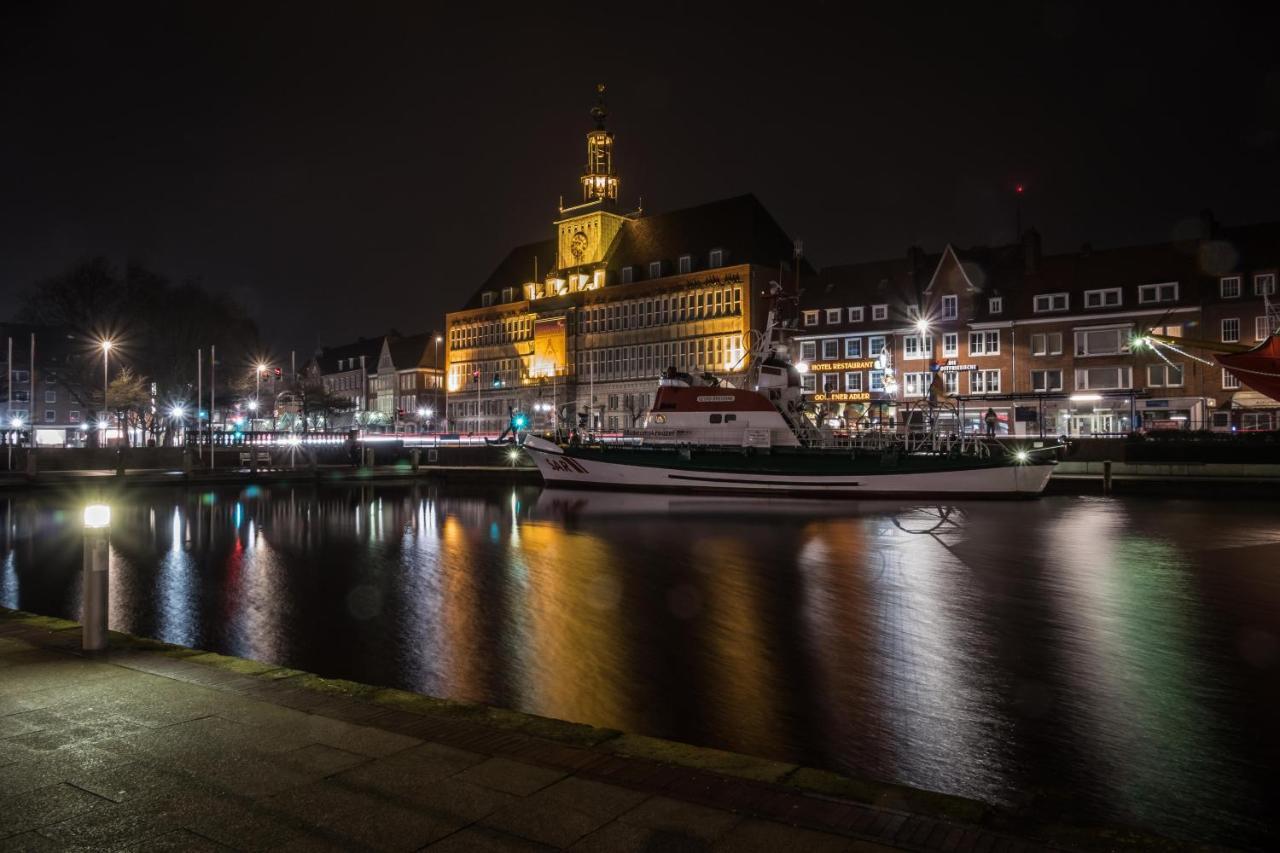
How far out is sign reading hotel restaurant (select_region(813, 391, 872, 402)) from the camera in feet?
220

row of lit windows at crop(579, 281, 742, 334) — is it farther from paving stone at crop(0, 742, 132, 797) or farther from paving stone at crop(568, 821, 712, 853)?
paving stone at crop(568, 821, 712, 853)

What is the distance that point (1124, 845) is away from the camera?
14.7 feet

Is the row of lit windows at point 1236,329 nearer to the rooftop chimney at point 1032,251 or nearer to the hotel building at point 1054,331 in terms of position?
the hotel building at point 1054,331

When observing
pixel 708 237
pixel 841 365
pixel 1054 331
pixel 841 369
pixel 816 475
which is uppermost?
pixel 708 237

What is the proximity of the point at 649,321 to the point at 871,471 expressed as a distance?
45183mm

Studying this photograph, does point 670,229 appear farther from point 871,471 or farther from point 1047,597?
point 1047,597

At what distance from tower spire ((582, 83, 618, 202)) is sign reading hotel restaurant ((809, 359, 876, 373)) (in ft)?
110

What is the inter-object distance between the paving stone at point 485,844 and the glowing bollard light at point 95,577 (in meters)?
5.22

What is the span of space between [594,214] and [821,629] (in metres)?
80.9

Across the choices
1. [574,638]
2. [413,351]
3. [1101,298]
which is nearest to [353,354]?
[413,351]

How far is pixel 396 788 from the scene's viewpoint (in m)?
4.95

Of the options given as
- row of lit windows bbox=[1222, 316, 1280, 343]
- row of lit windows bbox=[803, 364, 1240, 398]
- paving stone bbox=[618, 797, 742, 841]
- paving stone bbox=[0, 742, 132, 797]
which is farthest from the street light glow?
row of lit windows bbox=[1222, 316, 1280, 343]

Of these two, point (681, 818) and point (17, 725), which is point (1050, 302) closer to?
point (681, 818)

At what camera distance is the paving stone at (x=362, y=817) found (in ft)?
14.3
